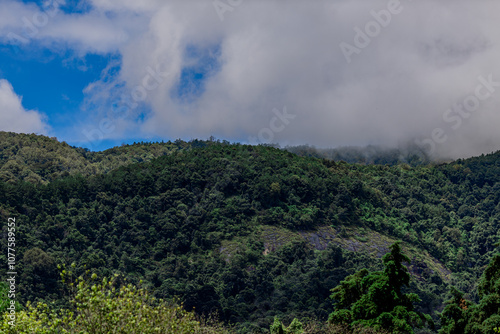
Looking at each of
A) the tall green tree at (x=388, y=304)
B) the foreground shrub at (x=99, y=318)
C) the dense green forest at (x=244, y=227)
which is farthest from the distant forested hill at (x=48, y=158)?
the foreground shrub at (x=99, y=318)

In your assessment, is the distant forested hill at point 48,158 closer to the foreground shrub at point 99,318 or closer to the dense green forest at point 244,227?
the dense green forest at point 244,227

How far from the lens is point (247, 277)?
3378 inches

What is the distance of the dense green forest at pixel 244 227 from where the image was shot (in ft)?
265

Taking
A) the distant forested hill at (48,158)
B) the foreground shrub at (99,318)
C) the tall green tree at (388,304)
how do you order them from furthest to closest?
the distant forested hill at (48,158) → the tall green tree at (388,304) → the foreground shrub at (99,318)

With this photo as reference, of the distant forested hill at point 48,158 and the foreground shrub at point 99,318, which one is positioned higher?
the distant forested hill at point 48,158

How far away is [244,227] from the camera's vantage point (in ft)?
335

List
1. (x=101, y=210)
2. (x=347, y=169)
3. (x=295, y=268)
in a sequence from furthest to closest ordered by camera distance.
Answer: (x=347, y=169) < (x=101, y=210) < (x=295, y=268)

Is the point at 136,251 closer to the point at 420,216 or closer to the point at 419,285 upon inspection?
the point at 419,285

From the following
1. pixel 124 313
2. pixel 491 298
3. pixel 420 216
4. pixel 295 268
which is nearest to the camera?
pixel 124 313

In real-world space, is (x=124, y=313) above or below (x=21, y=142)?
below

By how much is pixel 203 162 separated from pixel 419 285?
48.7 m

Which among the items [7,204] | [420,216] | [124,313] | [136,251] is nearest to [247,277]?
[136,251]

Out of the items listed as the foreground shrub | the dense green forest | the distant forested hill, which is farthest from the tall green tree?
the distant forested hill

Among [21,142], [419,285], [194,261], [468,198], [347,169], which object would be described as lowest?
[419,285]
